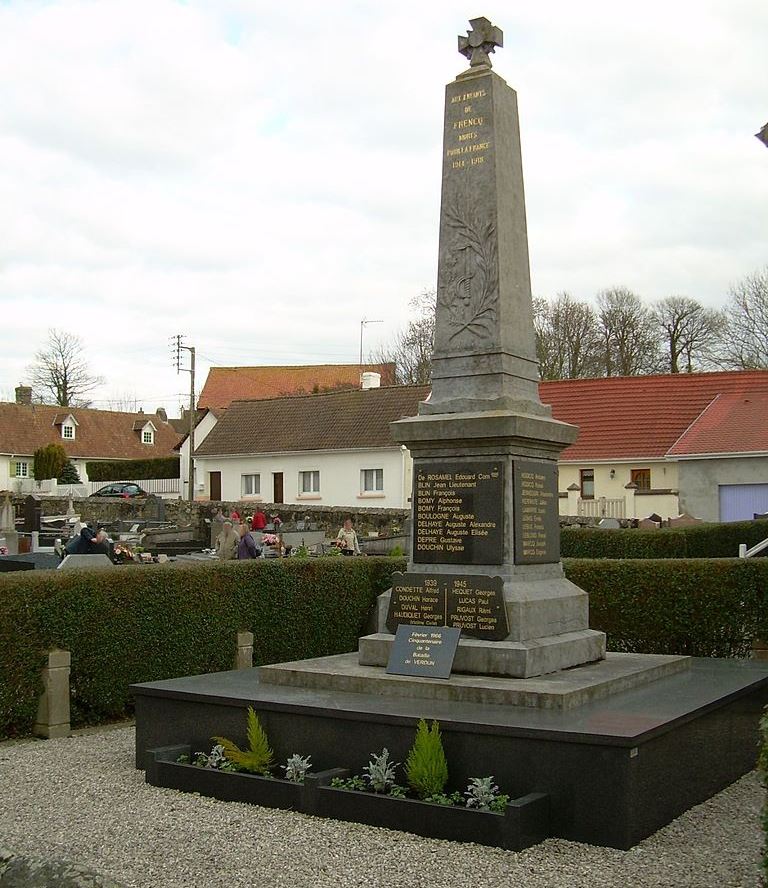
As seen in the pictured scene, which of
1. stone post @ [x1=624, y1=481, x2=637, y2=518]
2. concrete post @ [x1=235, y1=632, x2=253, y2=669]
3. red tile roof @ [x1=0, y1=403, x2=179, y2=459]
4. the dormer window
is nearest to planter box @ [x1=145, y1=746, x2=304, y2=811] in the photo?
concrete post @ [x1=235, y1=632, x2=253, y2=669]

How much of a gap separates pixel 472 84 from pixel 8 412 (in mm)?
58234

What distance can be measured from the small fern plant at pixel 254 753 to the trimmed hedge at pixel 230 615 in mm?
3212

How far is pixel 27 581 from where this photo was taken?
973 centimetres

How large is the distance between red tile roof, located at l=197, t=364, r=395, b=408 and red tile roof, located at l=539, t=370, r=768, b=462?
2343 cm

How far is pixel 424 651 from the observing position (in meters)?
8.00

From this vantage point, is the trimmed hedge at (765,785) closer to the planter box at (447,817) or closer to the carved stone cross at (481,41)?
the planter box at (447,817)

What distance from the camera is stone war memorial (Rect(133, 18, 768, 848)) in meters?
6.28

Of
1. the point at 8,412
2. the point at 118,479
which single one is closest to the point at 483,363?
the point at 118,479

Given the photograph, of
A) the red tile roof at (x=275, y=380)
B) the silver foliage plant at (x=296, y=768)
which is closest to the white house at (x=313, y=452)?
the red tile roof at (x=275, y=380)

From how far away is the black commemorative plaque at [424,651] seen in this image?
25.8 ft

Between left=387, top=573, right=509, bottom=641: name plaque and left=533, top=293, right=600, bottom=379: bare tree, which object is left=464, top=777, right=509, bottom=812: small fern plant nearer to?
left=387, top=573, right=509, bottom=641: name plaque

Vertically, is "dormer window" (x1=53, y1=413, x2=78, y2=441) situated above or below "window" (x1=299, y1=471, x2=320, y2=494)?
above

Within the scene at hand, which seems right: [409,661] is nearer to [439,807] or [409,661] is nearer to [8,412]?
[439,807]

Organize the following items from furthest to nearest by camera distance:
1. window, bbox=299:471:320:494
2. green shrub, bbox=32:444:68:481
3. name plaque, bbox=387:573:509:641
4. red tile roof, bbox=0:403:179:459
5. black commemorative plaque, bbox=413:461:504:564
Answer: red tile roof, bbox=0:403:179:459
green shrub, bbox=32:444:68:481
window, bbox=299:471:320:494
black commemorative plaque, bbox=413:461:504:564
name plaque, bbox=387:573:509:641
